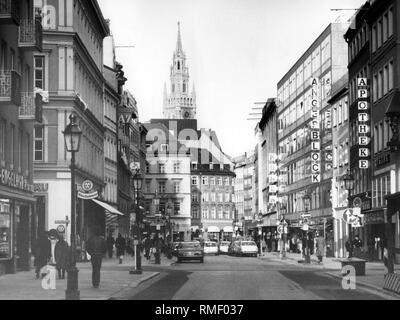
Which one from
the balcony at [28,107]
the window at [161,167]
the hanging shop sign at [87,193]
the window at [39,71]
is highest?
the window at [161,167]

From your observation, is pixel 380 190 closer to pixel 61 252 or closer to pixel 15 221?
pixel 15 221

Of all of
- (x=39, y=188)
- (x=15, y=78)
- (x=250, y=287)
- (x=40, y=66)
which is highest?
(x=40, y=66)

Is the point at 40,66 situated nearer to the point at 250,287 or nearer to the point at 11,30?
the point at 11,30

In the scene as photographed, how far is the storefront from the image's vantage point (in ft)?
122

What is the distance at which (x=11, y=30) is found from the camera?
38.4m

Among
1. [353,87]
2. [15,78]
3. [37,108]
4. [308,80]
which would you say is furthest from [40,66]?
[308,80]

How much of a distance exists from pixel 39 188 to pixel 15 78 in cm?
1835

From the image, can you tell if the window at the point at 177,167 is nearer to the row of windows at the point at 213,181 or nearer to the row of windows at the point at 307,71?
the row of windows at the point at 213,181

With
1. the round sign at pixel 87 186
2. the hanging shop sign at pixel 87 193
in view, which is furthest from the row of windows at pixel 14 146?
the round sign at pixel 87 186

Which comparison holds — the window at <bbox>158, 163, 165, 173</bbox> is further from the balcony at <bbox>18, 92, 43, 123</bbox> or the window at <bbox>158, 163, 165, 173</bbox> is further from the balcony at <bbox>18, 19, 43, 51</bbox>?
the balcony at <bbox>18, 19, 43, 51</bbox>

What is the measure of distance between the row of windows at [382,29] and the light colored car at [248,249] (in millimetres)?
28208

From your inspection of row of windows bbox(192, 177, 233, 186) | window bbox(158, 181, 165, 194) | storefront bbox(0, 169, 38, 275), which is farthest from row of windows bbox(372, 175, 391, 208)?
row of windows bbox(192, 177, 233, 186)

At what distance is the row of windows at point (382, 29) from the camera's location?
5821 centimetres
